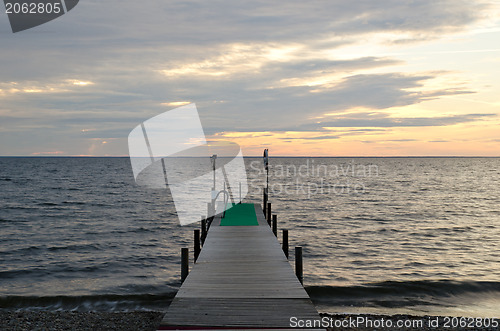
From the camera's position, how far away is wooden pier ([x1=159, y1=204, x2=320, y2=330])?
267 inches

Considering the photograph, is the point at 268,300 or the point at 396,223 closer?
the point at 268,300

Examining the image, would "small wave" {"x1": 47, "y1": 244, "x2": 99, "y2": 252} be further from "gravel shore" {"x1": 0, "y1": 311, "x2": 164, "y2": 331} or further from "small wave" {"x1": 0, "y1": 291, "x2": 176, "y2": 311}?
"gravel shore" {"x1": 0, "y1": 311, "x2": 164, "y2": 331}

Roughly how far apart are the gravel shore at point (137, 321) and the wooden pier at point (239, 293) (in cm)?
242

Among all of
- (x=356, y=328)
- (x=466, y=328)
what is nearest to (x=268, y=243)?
(x=356, y=328)

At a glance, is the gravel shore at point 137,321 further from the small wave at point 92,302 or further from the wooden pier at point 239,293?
the wooden pier at point 239,293

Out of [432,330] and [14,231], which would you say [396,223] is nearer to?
[432,330]

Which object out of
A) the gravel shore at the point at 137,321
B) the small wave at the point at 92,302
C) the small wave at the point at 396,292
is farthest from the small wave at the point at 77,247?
the small wave at the point at 396,292

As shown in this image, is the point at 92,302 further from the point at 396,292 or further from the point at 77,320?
the point at 396,292

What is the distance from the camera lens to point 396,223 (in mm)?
29266

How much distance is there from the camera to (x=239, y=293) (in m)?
8.06

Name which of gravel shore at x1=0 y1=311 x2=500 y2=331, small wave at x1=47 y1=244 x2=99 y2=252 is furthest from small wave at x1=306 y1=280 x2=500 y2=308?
small wave at x1=47 y1=244 x2=99 y2=252

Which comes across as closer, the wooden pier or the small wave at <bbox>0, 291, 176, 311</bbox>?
the wooden pier

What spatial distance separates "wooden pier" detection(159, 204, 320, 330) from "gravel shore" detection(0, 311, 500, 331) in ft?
7.94

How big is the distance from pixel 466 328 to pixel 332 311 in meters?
3.65
